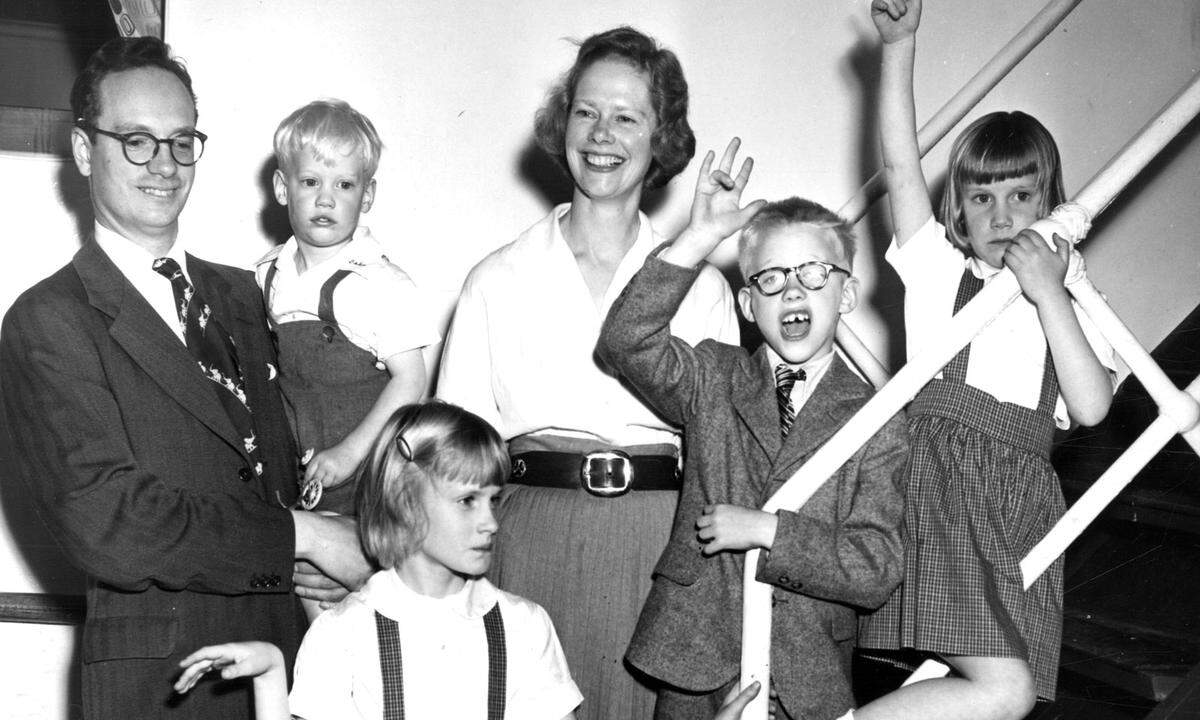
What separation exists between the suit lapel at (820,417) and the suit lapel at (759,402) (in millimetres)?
31

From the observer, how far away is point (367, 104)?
10.6 feet

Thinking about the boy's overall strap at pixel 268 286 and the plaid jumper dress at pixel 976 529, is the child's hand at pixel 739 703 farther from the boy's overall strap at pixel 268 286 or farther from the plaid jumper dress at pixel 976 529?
the boy's overall strap at pixel 268 286

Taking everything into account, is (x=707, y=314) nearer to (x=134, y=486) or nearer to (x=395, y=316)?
(x=395, y=316)

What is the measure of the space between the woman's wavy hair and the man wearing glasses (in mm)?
733

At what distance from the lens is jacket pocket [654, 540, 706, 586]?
1950 mm

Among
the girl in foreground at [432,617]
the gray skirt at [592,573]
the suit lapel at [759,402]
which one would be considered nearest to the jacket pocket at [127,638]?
the girl in foreground at [432,617]

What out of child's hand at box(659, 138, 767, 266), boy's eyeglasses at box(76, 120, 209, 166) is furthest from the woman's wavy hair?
boy's eyeglasses at box(76, 120, 209, 166)

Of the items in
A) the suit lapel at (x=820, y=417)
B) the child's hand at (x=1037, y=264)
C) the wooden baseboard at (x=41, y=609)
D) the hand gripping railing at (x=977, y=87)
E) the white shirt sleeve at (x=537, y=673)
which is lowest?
the wooden baseboard at (x=41, y=609)

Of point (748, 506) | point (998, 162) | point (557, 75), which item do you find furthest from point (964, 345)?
point (557, 75)

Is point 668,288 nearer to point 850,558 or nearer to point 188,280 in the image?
point 850,558

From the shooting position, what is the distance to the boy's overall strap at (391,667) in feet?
5.94

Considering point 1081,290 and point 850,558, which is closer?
point 850,558

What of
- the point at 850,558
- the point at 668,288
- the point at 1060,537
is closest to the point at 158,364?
the point at 668,288

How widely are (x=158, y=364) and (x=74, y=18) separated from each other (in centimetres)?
321
